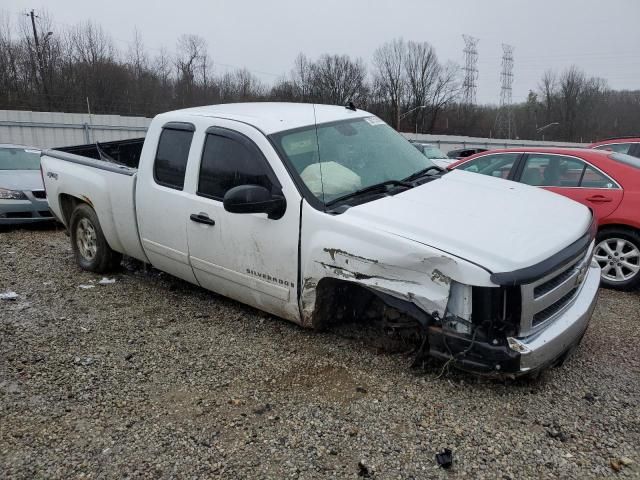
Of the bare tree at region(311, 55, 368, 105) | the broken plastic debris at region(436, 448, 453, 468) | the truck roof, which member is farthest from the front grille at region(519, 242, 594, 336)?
the bare tree at region(311, 55, 368, 105)

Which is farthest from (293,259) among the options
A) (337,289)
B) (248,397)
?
(248,397)

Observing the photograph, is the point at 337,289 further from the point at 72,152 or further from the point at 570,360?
the point at 72,152

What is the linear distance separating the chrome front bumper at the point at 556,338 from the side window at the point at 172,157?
2993 mm

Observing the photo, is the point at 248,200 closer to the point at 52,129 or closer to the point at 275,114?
the point at 275,114

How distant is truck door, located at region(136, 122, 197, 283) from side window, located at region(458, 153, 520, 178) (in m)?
3.93

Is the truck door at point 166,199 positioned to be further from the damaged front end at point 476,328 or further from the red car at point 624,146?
the red car at point 624,146

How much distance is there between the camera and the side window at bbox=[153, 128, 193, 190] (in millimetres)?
4535

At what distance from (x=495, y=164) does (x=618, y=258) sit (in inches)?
75.9

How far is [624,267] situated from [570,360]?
243 cm

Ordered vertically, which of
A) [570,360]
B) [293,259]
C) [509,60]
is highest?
[509,60]

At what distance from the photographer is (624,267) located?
559 centimetres

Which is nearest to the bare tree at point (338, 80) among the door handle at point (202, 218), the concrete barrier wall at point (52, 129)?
the concrete barrier wall at point (52, 129)

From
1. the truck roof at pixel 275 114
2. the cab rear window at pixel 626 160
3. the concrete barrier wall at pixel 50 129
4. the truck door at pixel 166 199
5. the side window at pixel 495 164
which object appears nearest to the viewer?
the truck roof at pixel 275 114

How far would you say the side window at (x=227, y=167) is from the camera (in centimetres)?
399
